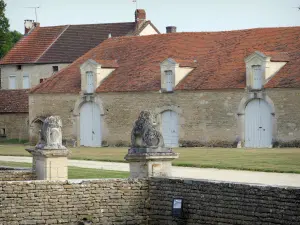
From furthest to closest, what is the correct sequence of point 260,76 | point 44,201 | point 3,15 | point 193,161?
point 3,15 → point 260,76 → point 193,161 → point 44,201

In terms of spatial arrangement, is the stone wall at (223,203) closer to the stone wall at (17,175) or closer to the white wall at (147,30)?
the stone wall at (17,175)

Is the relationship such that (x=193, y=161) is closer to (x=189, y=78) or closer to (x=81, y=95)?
(x=189, y=78)

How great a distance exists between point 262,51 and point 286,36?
1533 mm

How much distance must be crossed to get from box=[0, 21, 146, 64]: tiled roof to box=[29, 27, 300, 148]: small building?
1434 cm

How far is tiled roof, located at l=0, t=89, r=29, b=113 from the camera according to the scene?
201 ft

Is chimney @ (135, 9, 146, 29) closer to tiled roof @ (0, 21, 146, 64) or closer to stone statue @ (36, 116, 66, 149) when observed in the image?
tiled roof @ (0, 21, 146, 64)

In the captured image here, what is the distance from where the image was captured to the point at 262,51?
46.8m

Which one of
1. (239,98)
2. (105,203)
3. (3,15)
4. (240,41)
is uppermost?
(3,15)

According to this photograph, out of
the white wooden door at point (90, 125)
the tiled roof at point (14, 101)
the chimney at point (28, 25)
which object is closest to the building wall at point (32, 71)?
the chimney at point (28, 25)

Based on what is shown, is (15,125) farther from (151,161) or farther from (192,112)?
(151,161)

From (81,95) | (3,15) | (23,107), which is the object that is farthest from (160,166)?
(3,15)

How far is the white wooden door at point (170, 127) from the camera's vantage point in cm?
4791

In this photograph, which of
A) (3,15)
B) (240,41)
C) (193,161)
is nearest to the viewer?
(193,161)

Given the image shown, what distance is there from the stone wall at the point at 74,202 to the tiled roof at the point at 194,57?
22.5 metres
